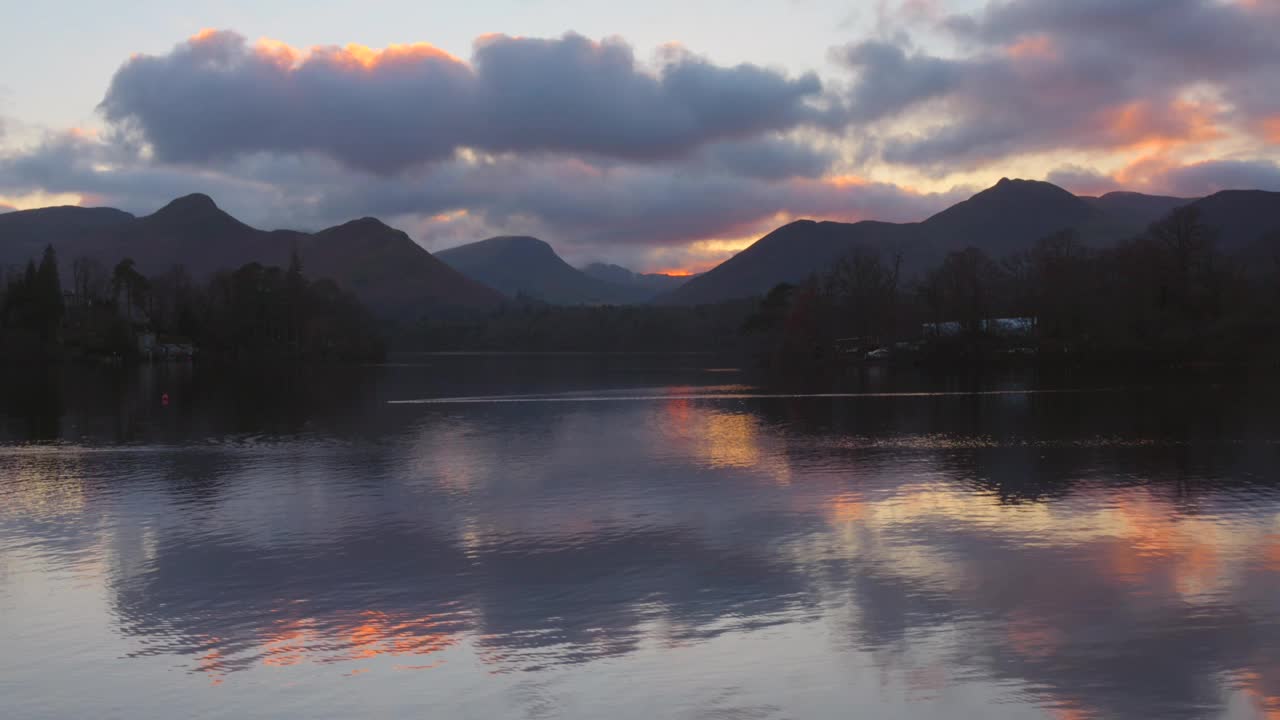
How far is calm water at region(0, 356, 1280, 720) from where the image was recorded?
46.1 ft

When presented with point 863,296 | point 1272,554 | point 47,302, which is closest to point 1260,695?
point 1272,554

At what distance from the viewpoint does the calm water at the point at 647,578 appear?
14.0 meters

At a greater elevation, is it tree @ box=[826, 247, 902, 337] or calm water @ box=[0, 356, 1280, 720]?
tree @ box=[826, 247, 902, 337]

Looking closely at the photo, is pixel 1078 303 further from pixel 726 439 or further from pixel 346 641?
pixel 346 641

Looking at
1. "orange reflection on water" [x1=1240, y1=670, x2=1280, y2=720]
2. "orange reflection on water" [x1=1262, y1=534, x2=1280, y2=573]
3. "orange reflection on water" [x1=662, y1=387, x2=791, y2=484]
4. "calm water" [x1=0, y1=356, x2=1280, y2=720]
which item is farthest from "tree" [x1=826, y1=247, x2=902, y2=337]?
"orange reflection on water" [x1=1240, y1=670, x2=1280, y2=720]

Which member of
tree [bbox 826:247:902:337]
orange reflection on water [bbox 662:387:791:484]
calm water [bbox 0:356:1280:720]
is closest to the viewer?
calm water [bbox 0:356:1280:720]

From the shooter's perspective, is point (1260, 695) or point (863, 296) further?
point (863, 296)

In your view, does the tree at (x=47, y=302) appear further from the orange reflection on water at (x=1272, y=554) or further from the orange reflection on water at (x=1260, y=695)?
the orange reflection on water at (x=1260, y=695)

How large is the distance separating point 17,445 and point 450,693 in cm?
4163

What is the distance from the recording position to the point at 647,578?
65.8ft

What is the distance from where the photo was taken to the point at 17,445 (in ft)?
148

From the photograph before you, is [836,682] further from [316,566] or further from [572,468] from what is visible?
[572,468]

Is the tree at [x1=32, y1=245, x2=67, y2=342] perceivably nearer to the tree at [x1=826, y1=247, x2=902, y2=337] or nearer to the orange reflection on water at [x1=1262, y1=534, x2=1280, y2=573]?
the tree at [x1=826, y1=247, x2=902, y2=337]

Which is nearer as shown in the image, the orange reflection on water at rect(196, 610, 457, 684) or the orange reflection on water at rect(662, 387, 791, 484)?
the orange reflection on water at rect(196, 610, 457, 684)
